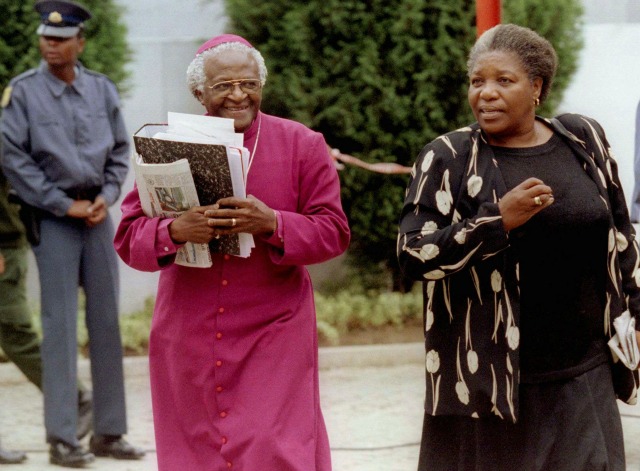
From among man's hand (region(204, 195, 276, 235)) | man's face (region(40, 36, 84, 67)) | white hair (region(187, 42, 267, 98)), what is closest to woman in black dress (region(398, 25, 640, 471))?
man's hand (region(204, 195, 276, 235))

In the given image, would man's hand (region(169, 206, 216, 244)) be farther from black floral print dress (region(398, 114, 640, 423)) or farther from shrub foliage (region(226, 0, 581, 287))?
shrub foliage (region(226, 0, 581, 287))

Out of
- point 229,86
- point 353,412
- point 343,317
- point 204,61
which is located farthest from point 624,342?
point 343,317

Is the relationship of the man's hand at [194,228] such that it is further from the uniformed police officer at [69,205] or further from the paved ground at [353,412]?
the paved ground at [353,412]

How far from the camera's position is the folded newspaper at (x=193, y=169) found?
14.4 feet

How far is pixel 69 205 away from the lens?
6715 mm

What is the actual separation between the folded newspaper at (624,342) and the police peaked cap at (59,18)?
3539mm

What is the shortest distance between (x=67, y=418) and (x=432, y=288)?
301 cm

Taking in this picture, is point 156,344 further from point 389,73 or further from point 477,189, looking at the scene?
point 389,73

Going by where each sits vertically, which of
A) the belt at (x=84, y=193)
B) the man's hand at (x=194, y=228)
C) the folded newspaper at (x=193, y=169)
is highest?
the folded newspaper at (x=193, y=169)

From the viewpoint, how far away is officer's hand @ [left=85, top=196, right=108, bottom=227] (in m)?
6.79

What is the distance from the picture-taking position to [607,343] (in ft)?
14.3

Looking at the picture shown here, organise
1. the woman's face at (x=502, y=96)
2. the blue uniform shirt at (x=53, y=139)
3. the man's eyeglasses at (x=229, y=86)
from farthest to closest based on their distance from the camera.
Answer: the blue uniform shirt at (x=53, y=139) < the man's eyeglasses at (x=229, y=86) < the woman's face at (x=502, y=96)

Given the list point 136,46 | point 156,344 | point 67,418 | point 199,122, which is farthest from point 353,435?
point 136,46

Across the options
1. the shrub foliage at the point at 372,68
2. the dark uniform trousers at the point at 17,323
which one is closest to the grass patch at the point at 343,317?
the shrub foliage at the point at 372,68
